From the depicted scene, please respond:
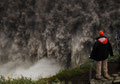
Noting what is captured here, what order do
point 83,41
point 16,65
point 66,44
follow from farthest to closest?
point 16,65
point 66,44
point 83,41

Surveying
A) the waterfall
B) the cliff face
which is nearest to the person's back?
the waterfall

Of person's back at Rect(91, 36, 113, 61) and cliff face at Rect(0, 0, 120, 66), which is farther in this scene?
cliff face at Rect(0, 0, 120, 66)

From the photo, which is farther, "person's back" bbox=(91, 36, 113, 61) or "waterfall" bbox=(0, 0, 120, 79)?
"waterfall" bbox=(0, 0, 120, 79)

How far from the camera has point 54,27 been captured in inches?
517

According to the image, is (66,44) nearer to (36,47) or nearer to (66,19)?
(66,19)

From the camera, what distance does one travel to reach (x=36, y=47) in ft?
46.0

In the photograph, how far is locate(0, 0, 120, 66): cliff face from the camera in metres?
11.9

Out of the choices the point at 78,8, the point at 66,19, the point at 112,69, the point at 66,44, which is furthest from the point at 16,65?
the point at 112,69

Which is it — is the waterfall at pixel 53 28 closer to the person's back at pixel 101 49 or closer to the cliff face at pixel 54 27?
the cliff face at pixel 54 27

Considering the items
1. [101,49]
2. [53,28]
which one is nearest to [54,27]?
[53,28]

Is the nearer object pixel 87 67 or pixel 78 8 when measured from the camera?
pixel 87 67

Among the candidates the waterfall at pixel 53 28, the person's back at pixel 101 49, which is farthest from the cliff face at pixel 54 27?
the person's back at pixel 101 49

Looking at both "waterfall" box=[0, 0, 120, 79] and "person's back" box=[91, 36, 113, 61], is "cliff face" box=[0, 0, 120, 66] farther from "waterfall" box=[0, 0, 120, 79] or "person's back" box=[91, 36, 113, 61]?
"person's back" box=[91, 36, 113, 61]

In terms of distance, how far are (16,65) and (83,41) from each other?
6968mm
